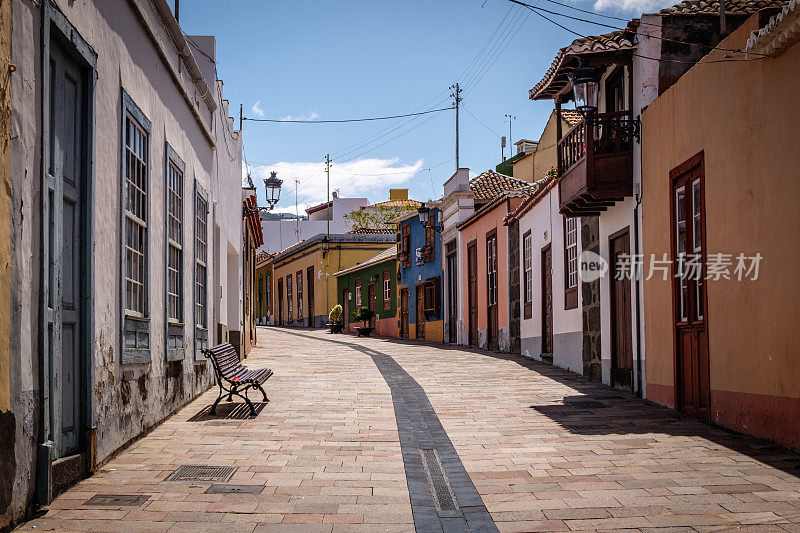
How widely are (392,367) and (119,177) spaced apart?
31.0 feet

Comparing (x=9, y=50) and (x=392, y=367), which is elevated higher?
(x=9, y=50)

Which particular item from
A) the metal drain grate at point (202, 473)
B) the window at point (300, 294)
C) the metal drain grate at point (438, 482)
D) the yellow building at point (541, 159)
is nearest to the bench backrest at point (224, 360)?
the metal drain grate at point (202, 473)

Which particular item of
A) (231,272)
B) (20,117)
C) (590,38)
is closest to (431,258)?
(231,272)

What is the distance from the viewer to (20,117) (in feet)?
15.3

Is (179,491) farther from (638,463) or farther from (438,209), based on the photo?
(438,209)

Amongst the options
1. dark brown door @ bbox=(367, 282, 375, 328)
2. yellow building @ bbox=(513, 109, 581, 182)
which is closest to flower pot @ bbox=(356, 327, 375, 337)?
dark brown door @ bbox=(367, 282, 375, 328)

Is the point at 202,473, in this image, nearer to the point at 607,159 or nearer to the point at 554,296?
the point at 607,159

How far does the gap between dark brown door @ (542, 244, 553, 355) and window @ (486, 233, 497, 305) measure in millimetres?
4018

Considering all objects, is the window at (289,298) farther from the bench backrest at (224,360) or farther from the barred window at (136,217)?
the barred window at (136,217)

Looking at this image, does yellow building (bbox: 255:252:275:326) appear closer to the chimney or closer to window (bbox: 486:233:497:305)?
the chimney

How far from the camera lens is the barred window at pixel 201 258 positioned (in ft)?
37.4

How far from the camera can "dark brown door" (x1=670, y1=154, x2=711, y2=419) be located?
9.07 m

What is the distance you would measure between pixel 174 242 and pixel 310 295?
32.5 metres

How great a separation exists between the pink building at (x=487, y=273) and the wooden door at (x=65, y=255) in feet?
47.6
